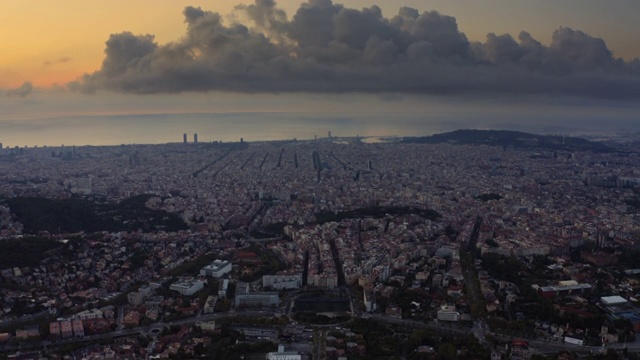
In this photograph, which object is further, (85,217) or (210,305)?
(85,217)

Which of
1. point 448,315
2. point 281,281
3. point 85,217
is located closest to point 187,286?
point 281,281

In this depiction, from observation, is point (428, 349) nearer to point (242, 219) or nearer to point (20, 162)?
point (242, 219)

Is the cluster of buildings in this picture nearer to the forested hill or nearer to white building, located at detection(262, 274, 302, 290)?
white building, located at detection(262, 274, 302, 290)

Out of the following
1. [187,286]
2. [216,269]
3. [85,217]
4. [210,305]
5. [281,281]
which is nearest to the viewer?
[210,305]

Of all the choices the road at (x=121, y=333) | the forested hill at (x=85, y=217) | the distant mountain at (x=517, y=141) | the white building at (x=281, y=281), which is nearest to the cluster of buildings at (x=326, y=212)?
the white building at (x=281, y=281)

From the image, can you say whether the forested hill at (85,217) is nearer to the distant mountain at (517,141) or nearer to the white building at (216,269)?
the white building at (216,269)

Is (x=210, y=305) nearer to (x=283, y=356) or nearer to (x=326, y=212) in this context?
(x=283, y=356)

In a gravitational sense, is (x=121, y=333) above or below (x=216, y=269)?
below
